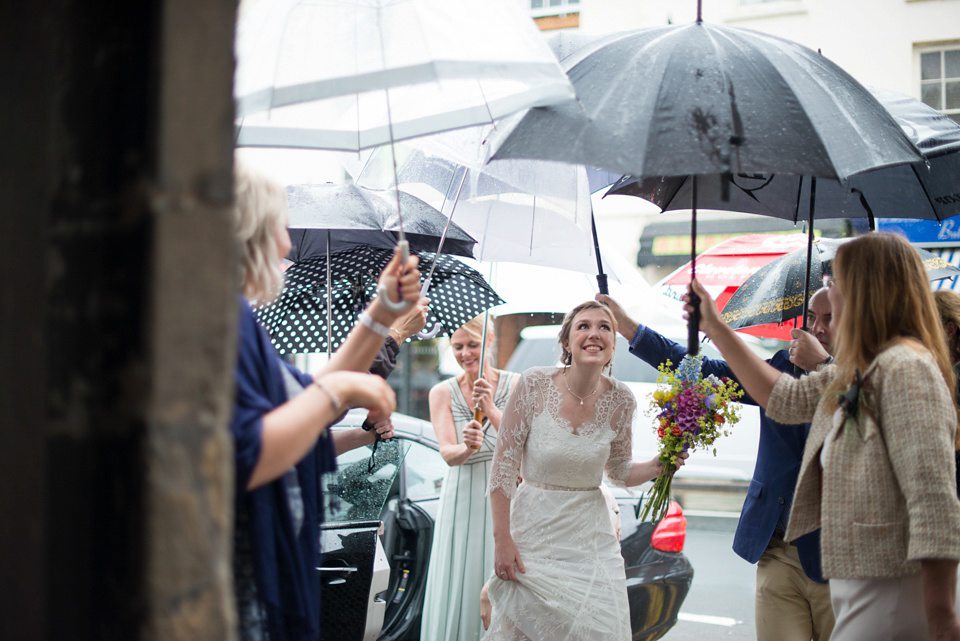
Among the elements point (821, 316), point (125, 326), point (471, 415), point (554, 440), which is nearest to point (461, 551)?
point (471, 415)

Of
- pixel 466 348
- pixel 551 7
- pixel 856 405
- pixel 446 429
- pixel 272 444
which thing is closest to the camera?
pixel 272 444

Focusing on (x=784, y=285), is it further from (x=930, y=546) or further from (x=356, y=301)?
(x=930, y=546)

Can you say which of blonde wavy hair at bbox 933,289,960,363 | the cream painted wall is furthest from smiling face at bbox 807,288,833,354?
the cream painted wall

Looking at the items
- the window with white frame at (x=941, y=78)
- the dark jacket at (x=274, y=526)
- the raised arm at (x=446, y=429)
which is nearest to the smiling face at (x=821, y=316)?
the raised arm at (x=446, y=429)

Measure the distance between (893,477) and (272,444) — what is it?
1841mm

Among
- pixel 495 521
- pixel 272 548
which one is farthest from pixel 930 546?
pixel 495 521

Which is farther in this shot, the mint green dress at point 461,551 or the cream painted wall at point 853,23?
the cream painted wall at point 853,23

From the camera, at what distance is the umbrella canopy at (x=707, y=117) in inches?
109

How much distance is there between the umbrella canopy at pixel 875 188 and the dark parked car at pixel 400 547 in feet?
6.75

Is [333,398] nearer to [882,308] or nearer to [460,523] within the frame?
[882,308]

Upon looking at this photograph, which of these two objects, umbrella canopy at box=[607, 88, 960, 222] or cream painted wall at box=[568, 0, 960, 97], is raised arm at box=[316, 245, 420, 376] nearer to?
umbrella canopy at box=[607, 88, 960, 222]

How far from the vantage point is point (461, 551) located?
16.9ft

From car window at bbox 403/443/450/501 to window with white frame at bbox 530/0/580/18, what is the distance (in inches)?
551

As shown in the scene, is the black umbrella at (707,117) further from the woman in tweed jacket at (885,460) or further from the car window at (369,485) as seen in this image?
the car window at (369,485)
